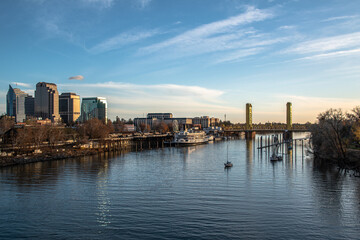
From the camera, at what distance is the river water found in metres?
19.6

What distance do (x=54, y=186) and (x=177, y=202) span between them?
15.5 m

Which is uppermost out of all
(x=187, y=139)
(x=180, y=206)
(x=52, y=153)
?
(x=187, y=139)

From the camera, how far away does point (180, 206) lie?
2495cm

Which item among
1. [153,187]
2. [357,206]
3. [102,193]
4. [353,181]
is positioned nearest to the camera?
[357,206]

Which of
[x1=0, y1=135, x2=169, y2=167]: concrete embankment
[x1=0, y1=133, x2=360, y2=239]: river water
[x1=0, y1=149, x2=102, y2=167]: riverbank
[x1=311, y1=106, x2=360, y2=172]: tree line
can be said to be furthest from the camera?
[x1=0, y1=135, x2=169, y2=167]: concrete embankment

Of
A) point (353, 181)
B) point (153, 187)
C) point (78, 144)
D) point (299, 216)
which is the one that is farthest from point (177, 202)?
point (78, 144)

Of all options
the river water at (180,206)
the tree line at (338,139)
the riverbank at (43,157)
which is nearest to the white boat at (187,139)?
the riverbank at (43,157)

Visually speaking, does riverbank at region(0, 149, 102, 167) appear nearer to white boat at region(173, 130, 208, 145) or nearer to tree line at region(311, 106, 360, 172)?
white boat at region(173, 130, 208, 145)

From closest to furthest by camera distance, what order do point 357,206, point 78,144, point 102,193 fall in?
point 357,206
point 102,193
point 78,144

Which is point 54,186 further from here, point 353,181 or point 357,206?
point 353,181

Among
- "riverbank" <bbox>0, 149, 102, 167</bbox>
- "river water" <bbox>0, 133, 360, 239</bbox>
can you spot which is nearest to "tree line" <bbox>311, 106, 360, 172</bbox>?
"river water" <bbox>0, 133, 360, 239</bbox>

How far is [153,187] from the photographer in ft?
106

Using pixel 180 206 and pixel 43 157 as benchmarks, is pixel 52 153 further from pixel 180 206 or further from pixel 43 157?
pixel 180 206

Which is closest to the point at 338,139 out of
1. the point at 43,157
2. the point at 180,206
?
the point at 180,206
